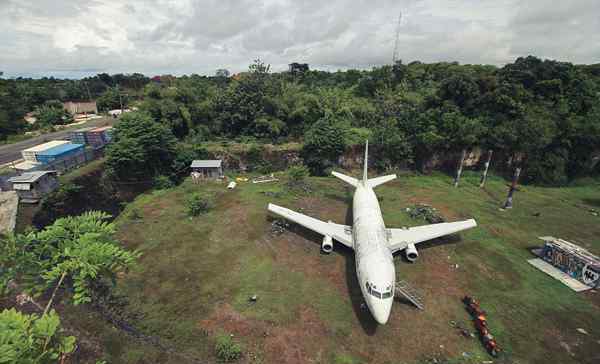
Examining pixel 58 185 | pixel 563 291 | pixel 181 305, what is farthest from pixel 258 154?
pixel 563 291

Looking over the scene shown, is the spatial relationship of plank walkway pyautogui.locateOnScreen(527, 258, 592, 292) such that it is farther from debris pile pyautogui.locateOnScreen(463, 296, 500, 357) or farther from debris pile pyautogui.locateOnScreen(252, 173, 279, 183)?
debris pile pyautogui.locateOnScreen(252, 173, 279, 183)

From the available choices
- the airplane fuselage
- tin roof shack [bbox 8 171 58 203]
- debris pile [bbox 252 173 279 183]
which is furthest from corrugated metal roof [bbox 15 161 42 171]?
the airplane fuselage

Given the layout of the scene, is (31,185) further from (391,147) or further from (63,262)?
(391,147)

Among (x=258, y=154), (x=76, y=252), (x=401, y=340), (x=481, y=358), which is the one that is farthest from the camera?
(x=258, y=154)

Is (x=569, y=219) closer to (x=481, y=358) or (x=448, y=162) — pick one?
(x=448, y=162)

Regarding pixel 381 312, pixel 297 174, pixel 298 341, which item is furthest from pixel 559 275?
pixel 297 174
